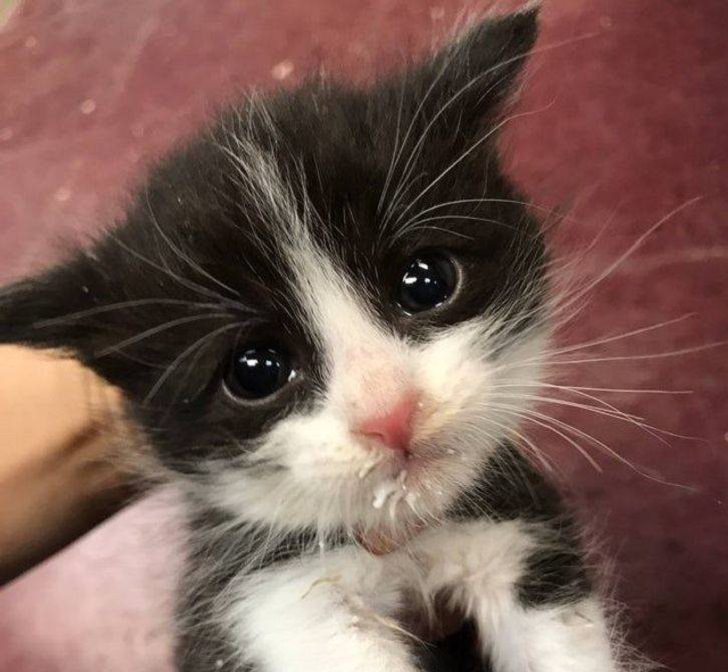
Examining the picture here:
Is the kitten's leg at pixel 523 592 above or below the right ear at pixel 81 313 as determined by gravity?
below

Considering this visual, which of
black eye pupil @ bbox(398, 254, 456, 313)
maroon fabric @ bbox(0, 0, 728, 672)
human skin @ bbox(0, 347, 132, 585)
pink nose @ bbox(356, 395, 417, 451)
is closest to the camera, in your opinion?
pink nose @ bbox(356, 395, 417, 451)

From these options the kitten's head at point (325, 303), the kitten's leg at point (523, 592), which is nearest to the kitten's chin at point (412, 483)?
the kitten's head at point (325, 303)

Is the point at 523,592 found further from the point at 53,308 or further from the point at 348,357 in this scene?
the point at 53,308

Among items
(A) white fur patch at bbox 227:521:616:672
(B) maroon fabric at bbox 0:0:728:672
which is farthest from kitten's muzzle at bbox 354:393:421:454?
(B) maroon fabric at bbox 0:0:728:672

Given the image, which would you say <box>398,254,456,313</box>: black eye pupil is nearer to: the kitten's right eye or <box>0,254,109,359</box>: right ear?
the kitten's right eye

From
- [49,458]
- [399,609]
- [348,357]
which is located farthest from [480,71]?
[49,458]

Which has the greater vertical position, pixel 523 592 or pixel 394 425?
pixel 394 425

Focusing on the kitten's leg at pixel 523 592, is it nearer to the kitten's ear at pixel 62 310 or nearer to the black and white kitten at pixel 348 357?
the black and white kitten at pixel 348 357
